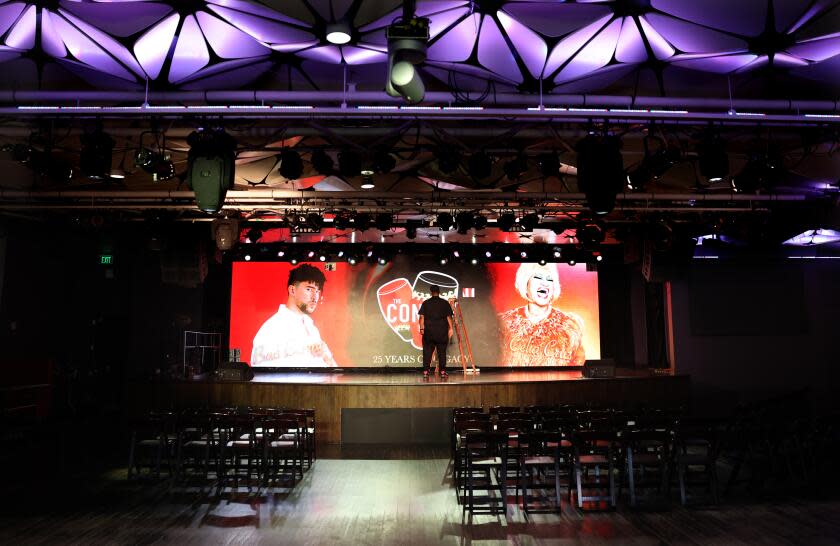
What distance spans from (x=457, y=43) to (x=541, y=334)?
32.8 ft

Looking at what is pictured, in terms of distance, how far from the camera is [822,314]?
43.0ft

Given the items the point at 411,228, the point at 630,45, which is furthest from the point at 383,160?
the point at 411,228

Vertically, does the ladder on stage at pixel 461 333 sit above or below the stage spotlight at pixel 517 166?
below

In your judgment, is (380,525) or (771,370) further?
(771,370)

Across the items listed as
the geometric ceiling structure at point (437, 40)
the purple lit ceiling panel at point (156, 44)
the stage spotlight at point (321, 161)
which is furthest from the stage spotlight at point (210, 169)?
the stage spotlight at point (321, 161)

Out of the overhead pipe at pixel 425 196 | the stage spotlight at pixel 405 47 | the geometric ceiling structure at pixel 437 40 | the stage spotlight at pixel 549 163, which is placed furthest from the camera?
the overhead pipe at pixel 425 196

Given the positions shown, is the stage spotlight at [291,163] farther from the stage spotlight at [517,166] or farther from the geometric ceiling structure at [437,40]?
the stage spotlight at [517,166]

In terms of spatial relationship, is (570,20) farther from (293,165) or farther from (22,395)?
(22,395)

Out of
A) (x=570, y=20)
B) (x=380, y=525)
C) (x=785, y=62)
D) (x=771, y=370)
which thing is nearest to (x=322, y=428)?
(x=380, y=525)

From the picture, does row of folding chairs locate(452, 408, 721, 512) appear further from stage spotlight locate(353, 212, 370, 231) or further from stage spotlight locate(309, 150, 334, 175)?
stage spotlight locate(353, 212, 370, 231)

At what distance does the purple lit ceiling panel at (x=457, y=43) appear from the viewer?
538cm

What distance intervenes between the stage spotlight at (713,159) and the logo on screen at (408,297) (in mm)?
8543

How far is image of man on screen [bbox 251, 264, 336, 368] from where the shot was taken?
1445 centimetres

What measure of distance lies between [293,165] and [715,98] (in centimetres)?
456
